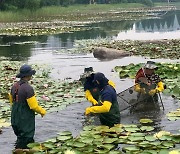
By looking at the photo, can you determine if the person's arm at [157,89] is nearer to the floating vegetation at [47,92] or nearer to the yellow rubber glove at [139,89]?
the yellow rubber glove at [139,89]

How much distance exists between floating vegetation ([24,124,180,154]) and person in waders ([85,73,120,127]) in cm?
45

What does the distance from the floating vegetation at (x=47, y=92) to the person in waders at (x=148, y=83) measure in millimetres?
2452

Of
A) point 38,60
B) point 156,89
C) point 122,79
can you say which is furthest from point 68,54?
point 156,89

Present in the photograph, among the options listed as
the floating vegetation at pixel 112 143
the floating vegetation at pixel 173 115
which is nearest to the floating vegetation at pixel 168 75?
the floating vegetation at pixel 173 115

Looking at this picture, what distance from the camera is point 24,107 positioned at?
805 centimetres

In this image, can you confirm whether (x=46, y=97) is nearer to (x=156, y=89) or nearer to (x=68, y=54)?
(x=156, y=89)

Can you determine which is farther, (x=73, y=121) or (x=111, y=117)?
(x=73, y=121)

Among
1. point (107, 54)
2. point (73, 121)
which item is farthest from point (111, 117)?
point (107, 54)

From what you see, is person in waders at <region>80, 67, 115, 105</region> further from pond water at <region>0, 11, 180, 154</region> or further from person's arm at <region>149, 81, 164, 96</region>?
person's arm at <region>149, 81, 164, 96</region>

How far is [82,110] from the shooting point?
37.3ft

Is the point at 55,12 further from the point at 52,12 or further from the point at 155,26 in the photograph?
the point at 155,26

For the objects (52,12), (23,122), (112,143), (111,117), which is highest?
(52,12)

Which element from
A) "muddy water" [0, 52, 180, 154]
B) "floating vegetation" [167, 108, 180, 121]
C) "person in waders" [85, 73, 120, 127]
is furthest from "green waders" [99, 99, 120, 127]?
"floating vegetation" [167, 108, 180, 121]

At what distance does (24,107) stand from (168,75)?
857 cm
